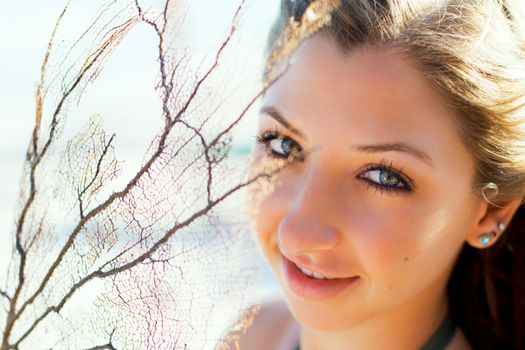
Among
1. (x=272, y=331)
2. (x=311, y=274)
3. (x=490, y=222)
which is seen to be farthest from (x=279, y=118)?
(x=272, y=331)

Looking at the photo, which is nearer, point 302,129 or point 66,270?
point 66,270

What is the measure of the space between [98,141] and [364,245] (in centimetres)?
58

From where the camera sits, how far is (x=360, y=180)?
1105 mm

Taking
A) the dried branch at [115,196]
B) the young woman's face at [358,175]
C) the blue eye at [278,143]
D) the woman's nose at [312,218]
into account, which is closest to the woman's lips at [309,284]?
the young woman's face at [358,175]

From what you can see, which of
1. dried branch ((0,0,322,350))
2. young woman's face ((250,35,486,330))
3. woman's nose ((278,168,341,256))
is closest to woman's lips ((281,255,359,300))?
young woman's face ((250,35,486,330))

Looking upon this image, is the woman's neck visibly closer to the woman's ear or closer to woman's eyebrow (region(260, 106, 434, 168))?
the woman's ear

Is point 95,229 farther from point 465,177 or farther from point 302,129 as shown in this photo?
point 465,177

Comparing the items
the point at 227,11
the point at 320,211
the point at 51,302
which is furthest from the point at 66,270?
the point at 320,211

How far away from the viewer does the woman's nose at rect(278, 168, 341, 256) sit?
1052 millimetres

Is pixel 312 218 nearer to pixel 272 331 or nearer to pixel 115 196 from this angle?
pixel 115 196

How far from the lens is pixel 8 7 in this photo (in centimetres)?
660

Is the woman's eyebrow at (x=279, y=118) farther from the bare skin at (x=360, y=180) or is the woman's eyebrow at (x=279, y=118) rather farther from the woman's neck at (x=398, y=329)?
the woman's neck at (x=398, y=329)

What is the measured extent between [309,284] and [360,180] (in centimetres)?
20

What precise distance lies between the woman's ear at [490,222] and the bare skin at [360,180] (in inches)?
2.6
